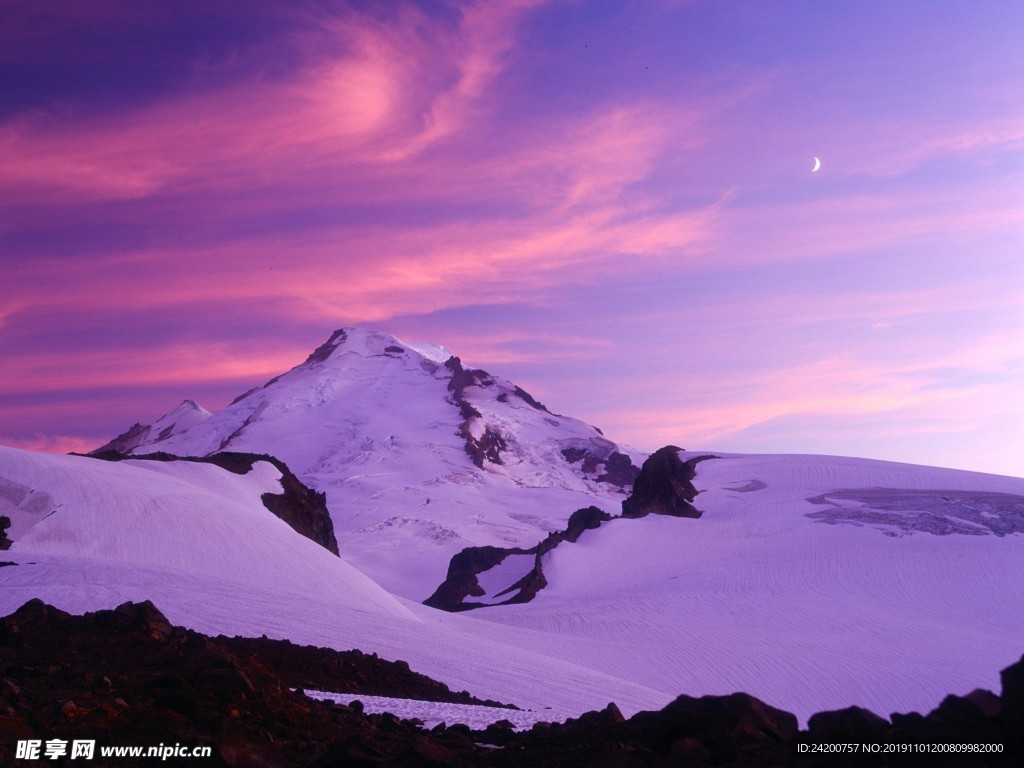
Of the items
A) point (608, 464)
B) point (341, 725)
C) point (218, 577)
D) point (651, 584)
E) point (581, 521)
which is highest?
point (608, 464)

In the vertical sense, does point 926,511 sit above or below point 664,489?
below

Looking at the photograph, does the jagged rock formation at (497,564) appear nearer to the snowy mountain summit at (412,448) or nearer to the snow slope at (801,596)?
the snow slope at (801,596)

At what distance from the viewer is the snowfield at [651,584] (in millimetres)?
21500

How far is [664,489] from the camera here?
199 ft

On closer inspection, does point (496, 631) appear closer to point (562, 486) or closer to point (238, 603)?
point (238, 603)

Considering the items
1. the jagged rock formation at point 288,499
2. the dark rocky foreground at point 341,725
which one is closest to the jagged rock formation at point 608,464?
the jagged rock formation at point 288,499

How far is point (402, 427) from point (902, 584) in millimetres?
117983

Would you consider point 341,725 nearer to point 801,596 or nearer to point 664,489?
point 801,596

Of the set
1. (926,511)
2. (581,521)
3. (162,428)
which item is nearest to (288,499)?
(581,521)

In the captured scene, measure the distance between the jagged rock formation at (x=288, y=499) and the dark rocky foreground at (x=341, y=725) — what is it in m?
32.5

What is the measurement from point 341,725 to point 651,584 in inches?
1405

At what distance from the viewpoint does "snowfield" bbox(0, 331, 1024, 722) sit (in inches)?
846

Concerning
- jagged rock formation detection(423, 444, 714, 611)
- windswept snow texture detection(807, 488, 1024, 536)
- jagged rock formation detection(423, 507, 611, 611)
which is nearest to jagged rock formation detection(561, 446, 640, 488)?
jagged rock formation detection(423, 444, 714, 611)

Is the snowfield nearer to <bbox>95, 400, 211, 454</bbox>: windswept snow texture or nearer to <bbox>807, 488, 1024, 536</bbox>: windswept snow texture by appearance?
<bbox>807, 488, 1024, 536</bbox>: windswept snow texture
